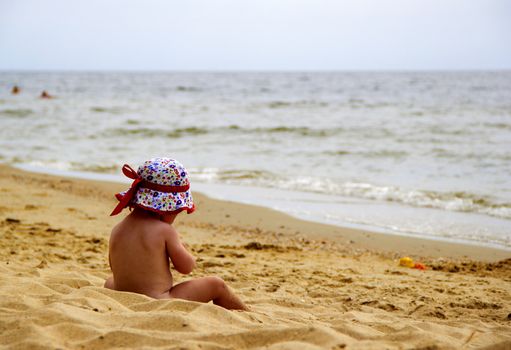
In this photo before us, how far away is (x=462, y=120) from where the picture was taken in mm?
19484

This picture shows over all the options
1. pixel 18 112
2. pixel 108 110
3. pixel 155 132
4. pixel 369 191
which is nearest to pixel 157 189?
pixel 369 191

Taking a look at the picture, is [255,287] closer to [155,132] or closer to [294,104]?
[155,132]

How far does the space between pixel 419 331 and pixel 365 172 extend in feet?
25.9

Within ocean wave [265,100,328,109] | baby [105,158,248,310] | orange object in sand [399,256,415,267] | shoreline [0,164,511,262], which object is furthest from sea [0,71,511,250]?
baby [105,158,248,310]

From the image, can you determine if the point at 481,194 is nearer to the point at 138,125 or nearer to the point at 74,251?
the point at 74,251

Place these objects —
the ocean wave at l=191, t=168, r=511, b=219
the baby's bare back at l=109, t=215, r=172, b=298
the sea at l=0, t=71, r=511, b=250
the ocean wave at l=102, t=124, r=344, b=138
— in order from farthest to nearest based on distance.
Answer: the ocean wave at l=102, t=124, r=344, b=138 → the ocean wave at l=191, t=168, r=511, b=219 → the sea at l=0, t=71, r=511, b=250 → the baby's bare back at l=109, t=215, r=172, b=298

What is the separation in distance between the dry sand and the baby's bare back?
12cm

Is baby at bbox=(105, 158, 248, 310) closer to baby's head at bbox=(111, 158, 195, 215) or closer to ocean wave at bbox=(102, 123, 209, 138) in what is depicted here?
baby's head at bbox=(111, 158, 195, 215)

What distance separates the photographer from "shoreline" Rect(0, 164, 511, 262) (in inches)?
249

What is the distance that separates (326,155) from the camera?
43.2 ft

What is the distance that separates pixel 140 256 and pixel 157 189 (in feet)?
1.36

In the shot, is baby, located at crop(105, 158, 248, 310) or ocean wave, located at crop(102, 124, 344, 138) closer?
baby, located at crop(105, 158, 248, 310)

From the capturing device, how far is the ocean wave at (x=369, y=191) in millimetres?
8336

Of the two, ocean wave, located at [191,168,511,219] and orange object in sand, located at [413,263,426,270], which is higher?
ocean wave, located at [191,168,511,219]
